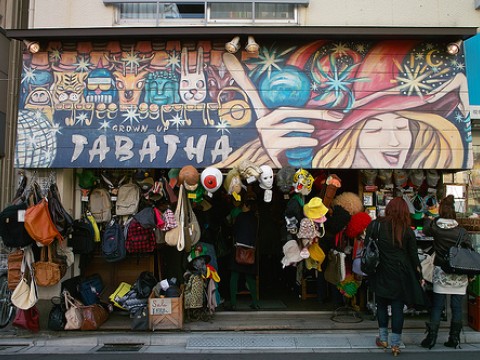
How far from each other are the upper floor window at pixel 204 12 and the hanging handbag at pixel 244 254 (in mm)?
4100

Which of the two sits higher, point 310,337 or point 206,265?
point 206,265

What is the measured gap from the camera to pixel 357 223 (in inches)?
281

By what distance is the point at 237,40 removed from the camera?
7012 mm

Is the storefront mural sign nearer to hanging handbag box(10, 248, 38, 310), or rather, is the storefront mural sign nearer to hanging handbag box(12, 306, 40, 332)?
hanging handbag box(10, 248, 38, 310)

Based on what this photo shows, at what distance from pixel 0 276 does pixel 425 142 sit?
8.02m

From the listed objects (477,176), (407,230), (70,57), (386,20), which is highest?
(386,20)

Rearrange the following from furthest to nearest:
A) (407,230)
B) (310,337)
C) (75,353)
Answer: (310,337) < (75,353) < (407,230)

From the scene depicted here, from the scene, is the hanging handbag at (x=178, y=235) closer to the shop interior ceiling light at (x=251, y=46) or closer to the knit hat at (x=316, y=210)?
→ the knit hat at (x=316, y=210)

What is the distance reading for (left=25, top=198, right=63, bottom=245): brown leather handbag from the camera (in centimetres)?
642

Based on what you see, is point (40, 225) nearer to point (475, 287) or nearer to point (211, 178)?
point (211, 178)

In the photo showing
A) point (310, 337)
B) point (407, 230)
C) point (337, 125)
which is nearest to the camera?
point (407, 230)

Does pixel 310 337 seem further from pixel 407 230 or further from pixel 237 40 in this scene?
pixel 237 40

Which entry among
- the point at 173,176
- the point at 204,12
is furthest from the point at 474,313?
the point at 204,12

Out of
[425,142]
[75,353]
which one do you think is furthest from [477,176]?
[75,353]
